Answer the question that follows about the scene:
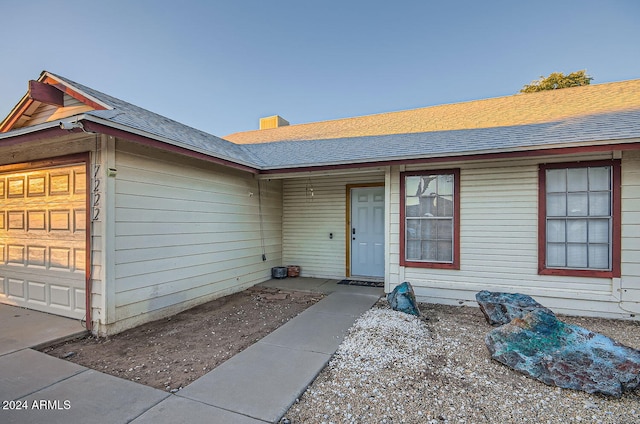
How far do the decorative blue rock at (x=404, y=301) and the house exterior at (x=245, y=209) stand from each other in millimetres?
811

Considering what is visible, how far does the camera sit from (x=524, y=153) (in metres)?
4.54

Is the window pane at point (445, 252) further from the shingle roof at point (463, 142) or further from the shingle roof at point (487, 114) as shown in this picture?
the shingle roof at point (487, 114)

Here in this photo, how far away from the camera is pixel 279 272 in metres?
7.24

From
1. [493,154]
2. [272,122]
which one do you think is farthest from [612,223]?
[272,122]

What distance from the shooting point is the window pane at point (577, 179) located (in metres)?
4.58

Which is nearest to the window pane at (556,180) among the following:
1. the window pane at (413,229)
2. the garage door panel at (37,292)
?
the window pane at (413,229)

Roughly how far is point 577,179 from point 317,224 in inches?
201

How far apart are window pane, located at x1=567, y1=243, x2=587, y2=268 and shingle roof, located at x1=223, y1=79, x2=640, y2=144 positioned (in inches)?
116

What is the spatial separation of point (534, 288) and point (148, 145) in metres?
6.34

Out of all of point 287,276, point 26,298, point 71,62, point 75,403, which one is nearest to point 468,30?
point 287,276

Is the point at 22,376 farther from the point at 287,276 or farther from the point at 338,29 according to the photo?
the point at 338,29

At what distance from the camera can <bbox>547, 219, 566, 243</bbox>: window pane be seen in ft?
15.4

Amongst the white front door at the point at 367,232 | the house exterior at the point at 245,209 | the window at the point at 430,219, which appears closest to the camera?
the house exterior at the point at 245,209

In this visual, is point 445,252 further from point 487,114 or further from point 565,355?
point 487,114
